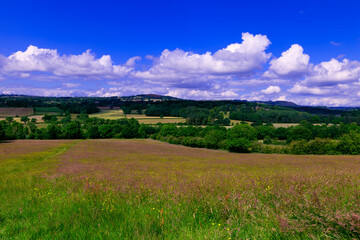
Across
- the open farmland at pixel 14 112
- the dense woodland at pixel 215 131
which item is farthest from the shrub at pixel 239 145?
the open farmland at pixel 14 112

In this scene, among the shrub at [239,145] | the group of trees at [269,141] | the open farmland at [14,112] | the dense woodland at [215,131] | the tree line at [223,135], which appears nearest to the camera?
the group of trees at [269,141]

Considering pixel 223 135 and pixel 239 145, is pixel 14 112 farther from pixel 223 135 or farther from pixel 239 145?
pixel 239 145

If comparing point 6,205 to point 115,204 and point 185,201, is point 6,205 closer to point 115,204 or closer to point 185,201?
point 115,204

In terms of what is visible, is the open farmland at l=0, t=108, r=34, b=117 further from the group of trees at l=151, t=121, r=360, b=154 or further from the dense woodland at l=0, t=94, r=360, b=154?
the group of trees at l=151, t=121, r=360, b=154

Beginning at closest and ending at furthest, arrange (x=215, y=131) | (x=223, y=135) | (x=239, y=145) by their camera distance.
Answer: (x=239, y=145) → (x=223, y=135) → (x=215, y=131)

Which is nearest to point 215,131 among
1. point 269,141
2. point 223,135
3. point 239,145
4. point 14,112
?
point 223,135

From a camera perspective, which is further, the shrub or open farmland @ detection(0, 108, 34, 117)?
open farmland @ detection(0, 108, 34, 117)

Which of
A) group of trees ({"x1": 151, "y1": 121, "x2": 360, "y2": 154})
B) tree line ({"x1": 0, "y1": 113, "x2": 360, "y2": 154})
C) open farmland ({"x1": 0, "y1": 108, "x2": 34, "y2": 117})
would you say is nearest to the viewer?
group of trees ({"x1": 151, "y1": 121, "x2": 360, "y2": 154})

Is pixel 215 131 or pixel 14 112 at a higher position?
pixel 14 112

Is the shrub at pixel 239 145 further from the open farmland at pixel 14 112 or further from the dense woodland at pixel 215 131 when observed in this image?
the open farmland at pixel 14 112

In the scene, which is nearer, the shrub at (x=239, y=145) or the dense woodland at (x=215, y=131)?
the dense woodland at (x=215, y=131)

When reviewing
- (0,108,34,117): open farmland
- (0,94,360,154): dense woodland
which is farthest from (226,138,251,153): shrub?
(0,108,34,117): open farmland

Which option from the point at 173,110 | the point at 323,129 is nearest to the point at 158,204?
the point at 323,129

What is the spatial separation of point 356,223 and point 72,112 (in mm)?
152048
